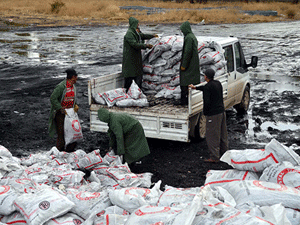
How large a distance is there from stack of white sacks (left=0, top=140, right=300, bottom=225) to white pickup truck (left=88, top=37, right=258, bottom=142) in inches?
78.0

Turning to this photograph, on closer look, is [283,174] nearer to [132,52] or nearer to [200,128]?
[200,128]

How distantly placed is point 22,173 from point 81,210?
4.80 feet

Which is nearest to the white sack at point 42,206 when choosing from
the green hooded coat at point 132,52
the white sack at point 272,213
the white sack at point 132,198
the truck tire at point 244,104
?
the white sack at point 132,198

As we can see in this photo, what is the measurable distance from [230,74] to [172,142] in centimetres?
193

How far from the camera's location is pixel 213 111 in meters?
6.96

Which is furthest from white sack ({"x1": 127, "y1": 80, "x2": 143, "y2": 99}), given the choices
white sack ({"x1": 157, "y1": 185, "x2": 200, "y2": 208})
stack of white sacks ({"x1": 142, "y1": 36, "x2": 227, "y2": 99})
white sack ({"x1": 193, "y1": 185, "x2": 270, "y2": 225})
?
white sack ({"x1": 193, "y1": 185, "x2": 270, "y2": 225})

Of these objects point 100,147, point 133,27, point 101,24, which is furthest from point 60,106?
point 101,24

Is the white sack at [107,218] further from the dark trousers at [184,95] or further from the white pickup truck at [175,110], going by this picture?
the dark trousers at [184,95]

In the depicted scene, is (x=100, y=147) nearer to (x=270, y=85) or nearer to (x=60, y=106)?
(x=60, y=106)

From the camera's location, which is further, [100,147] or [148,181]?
[100,147]

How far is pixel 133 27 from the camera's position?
8.33m

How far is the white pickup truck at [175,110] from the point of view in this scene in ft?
23.2

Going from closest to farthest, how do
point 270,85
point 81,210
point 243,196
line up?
point 243,196, point 81,210, point 270,85

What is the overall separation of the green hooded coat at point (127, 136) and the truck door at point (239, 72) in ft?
11.0
